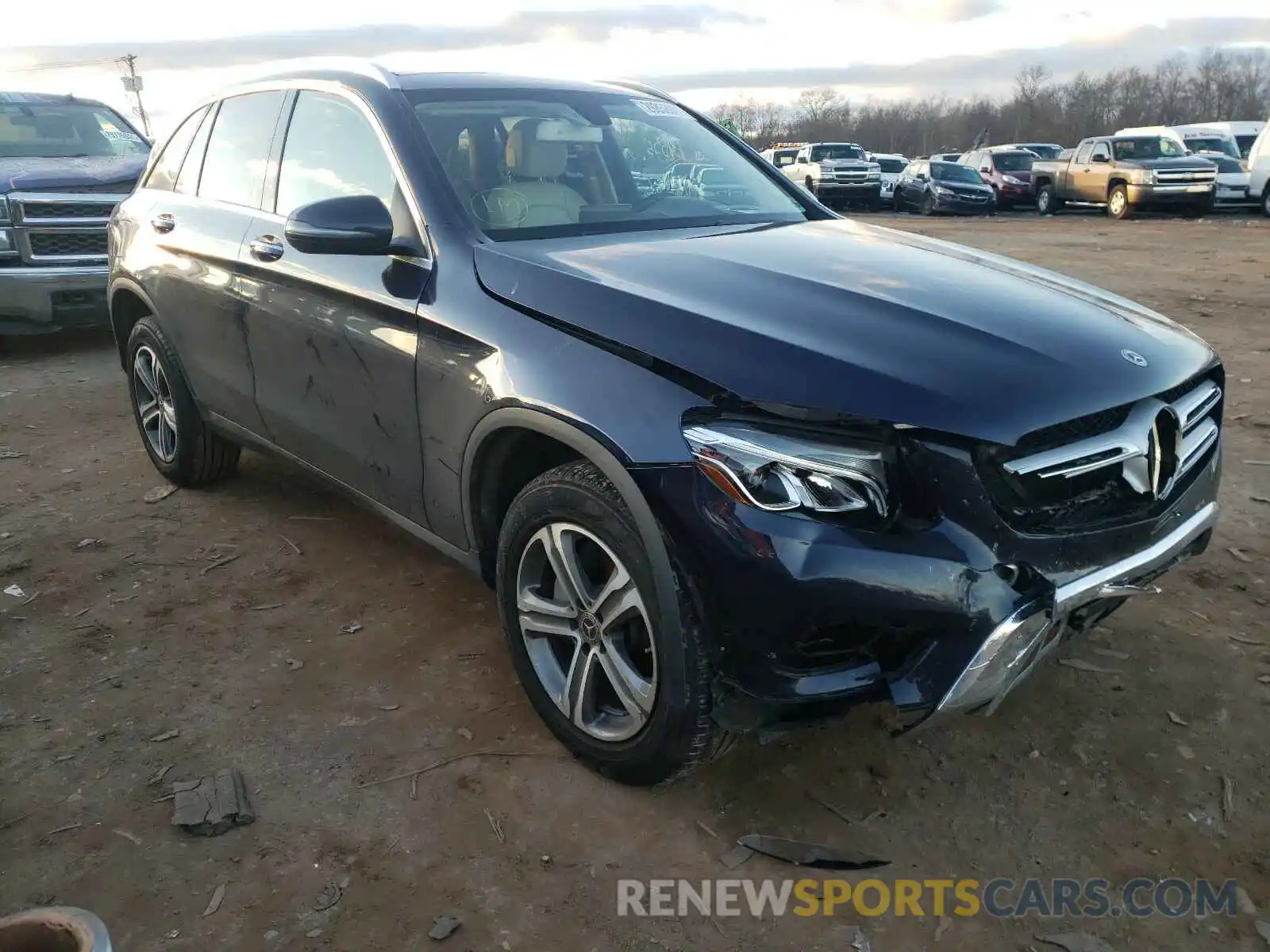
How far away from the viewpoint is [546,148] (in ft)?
11.0

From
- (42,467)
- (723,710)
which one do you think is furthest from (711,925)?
(42,467)

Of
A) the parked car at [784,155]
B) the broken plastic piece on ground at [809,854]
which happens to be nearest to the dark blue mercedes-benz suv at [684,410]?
the broken plastic piece on ground at [809,854]

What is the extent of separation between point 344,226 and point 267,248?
83 centimetres

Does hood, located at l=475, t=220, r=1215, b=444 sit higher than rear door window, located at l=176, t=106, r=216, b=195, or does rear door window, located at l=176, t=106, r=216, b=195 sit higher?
rear door window, located at l=176, t=106, r=216, b=195

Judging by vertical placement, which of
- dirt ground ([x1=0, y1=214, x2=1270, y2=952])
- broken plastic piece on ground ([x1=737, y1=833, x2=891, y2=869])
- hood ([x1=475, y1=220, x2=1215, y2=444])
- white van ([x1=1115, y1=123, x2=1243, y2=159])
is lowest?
broken plastic piece on ground ([x1=737, y1=833, x2=891, y2=869])

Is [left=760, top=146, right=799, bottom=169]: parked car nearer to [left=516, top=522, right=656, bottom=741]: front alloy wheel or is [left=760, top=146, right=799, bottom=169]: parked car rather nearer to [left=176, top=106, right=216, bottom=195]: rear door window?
[left=176, top=106, right=216, bottom=195]: rear door window

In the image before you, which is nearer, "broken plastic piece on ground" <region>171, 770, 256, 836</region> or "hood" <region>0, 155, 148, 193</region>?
"broken plastic piece on ground" <region>171, 770, 256, 836</region>

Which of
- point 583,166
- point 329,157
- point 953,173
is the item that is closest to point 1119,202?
point 953,173

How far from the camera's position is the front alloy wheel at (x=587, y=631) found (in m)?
2.47

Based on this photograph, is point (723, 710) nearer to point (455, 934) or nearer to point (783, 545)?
point (783, 545)

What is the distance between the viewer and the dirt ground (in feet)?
7.50

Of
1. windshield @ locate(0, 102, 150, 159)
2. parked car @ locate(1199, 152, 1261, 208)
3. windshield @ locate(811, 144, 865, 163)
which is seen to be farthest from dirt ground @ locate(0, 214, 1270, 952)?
windshield @ locate(811, 144, 865, 163)

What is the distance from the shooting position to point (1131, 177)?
66.1 ft

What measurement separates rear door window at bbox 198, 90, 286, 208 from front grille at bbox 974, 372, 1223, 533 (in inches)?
114
